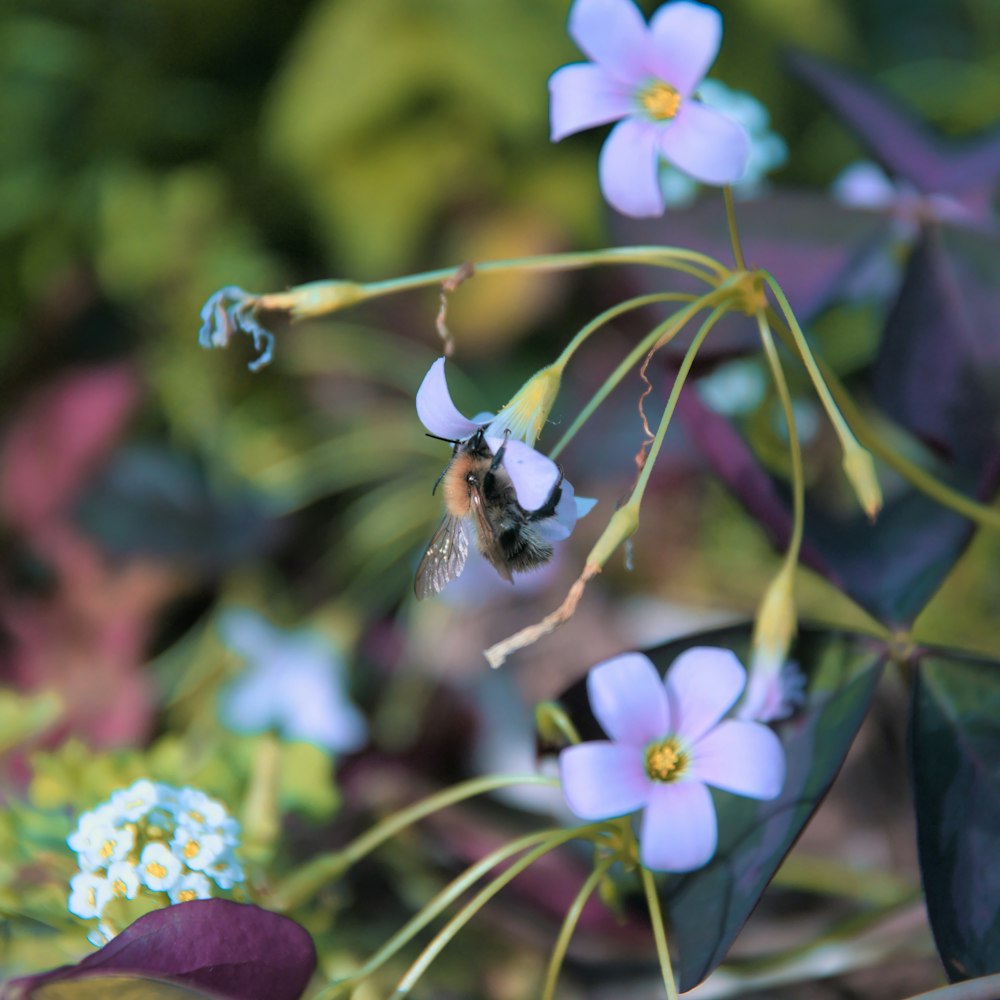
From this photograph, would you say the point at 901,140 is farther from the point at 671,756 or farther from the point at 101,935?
the point at 101,935

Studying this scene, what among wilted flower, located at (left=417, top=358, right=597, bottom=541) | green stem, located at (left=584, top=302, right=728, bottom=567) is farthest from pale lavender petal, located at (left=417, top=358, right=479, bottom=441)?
green stem, located at (left=584, top=302, right=728, bottom=567)

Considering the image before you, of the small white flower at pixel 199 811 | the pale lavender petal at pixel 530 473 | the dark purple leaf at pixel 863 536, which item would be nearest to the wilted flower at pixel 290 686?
the small white flower at pixel 199 811

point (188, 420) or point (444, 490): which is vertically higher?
point (188, 420)

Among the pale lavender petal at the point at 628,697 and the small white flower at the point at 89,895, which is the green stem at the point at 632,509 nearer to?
the pale lavender petal at the point at 628,697

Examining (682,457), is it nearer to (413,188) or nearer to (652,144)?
(652,144)

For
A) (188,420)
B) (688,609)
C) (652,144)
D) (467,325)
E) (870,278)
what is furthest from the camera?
(467,325)

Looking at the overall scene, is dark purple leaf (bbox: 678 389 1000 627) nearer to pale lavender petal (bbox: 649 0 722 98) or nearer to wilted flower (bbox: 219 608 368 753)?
pale lavender petal (bbox: 649 0 722 98)

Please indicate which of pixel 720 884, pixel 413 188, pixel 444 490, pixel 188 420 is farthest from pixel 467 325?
pixel 720 884

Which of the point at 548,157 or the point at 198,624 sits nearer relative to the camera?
the point at 198,624
